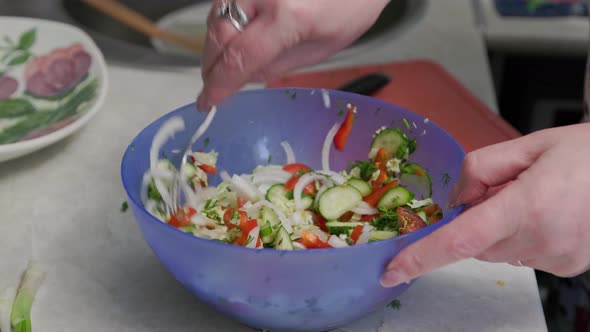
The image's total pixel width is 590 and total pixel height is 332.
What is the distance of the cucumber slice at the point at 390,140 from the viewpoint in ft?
3.24

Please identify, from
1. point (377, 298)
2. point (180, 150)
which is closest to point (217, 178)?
point (180, 150)

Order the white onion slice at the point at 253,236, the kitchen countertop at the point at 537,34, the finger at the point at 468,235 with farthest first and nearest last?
the kitchen countertop at the point at 537,34
the white onion slice at the point at 253,236
the finger at the point at 468,235

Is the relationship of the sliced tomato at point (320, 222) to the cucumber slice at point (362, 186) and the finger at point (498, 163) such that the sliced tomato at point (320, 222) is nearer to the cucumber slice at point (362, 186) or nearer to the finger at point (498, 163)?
the cucumber slice at point (362, 186)

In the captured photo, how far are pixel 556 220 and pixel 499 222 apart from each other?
6 centimetres

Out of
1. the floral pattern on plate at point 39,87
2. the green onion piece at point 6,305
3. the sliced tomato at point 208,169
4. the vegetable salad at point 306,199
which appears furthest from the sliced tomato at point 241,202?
the floral pattern on plate at point 39,87

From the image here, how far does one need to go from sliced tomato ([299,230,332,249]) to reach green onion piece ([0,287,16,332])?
37 cm

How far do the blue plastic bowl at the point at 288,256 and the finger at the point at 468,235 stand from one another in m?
0.02

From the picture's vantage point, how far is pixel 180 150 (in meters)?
0.99

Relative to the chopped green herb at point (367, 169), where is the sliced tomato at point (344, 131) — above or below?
above

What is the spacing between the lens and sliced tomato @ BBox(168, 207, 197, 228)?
2.88 feet

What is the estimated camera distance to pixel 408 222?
2.77ft

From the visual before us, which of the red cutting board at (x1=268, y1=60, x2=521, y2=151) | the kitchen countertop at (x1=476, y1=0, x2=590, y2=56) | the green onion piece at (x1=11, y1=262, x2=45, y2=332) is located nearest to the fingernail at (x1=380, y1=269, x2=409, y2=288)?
the green onion piece at (x1=11, y1=262, x2=45, y2=332)

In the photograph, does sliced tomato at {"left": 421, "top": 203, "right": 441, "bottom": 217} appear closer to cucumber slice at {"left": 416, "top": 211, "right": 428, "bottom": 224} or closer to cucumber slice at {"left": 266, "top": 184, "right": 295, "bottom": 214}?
cucumber slice at {"left": 416, "top": 211, "right": 428, "bottom": 224}

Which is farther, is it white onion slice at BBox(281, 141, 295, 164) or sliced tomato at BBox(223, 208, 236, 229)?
white onion slice at BBox(281, 141, 295, 164)
